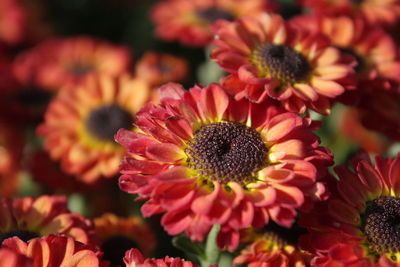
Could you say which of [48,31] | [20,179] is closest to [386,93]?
[20,179]

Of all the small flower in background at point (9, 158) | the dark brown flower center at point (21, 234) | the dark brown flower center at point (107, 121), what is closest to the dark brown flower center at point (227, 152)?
the dark brown flower center at point (21, 234)

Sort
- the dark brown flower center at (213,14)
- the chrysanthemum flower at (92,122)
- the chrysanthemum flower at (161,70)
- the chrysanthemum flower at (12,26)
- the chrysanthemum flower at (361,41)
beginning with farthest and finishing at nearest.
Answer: the chrysanthemum flower at (12,26), the dark brown flower center at (213,14), the chrysanthemum flower at (161,70), the chrysanthemum flower at (92,122), the chrysanthemum flower at (361,41)

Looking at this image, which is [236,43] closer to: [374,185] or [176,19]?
[374,185]

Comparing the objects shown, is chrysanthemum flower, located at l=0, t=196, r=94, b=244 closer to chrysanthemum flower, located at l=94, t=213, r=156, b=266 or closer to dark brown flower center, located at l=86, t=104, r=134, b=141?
chrysanthemum flower, located at l=94, t=213, r=156, b=266

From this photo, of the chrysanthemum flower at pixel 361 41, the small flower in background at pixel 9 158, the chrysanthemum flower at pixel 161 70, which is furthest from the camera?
the chrysanthemum flower at pixel 161 70

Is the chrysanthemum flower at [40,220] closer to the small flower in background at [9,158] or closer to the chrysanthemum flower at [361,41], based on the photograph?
the small flower in background at [9,158]
